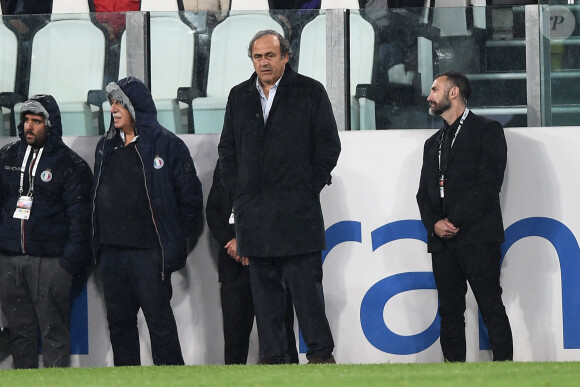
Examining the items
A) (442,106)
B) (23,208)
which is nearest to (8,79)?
(23,208)

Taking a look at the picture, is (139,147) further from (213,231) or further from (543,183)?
(543,183)

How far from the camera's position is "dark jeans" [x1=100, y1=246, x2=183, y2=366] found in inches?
268

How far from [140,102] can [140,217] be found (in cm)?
74

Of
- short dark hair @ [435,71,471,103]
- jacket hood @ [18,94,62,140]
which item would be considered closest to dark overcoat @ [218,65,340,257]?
short dark hair @ [435,71,471,103]

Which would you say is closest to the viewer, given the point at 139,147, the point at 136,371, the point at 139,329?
the point at 136,371

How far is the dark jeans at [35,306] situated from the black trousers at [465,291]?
238 cm

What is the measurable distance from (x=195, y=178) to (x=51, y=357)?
4.78ft

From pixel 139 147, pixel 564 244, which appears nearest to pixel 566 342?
pixel 564 244

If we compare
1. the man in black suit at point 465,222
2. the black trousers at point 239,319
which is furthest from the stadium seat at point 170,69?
the man in black suit at point 465,222

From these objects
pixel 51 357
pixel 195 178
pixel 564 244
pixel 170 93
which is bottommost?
pixel 51 357

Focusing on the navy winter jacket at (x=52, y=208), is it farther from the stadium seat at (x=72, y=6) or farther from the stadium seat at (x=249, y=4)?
the stadium seat at (x=72, y=6)

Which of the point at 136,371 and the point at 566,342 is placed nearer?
the point at 136,371

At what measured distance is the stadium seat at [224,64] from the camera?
24.6ft

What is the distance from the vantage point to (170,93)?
7527 mm
